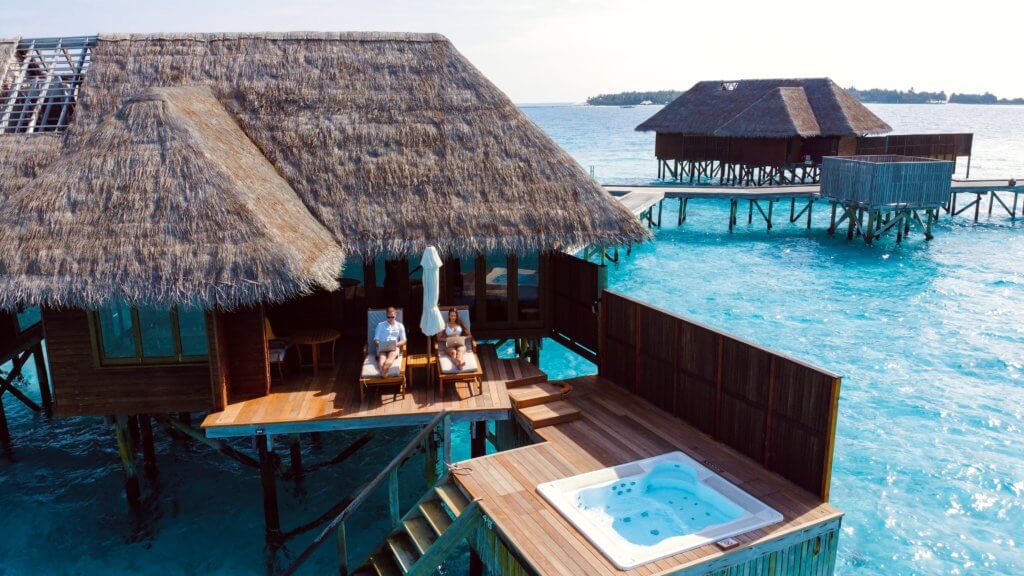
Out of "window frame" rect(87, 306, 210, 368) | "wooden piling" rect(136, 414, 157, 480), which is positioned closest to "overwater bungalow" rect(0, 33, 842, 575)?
"window frame" rect(87, 306, 210, 368)

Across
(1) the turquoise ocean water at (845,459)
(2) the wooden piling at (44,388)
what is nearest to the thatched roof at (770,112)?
(1) the turquoise ocean water at (845,459)

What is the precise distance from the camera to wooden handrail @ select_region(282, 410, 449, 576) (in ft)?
30.6

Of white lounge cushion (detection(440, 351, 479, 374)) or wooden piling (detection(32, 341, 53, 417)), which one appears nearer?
white lounge cushion (detection(440, 351, 479, 374))

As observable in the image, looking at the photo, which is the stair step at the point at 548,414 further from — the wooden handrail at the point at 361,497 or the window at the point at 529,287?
the window at the point at 529,287

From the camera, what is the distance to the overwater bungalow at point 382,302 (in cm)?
850

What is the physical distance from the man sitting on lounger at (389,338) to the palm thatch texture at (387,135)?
121cm

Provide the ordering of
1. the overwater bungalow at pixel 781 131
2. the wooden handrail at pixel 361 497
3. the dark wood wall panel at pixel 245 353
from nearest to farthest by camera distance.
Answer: the wooden handrail at pixel 361 497 < the dark wood wall panel at pixel 245 353 < the overwater bungalow at pixel 781 131

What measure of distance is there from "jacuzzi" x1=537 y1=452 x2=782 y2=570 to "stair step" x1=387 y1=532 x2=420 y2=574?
6.45ft

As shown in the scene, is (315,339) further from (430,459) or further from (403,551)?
(403,551)

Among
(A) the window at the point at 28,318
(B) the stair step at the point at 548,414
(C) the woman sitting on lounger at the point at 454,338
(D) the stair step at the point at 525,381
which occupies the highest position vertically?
(C) the woman sitting on lounger at the point at 454,338

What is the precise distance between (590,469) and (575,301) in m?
3.97

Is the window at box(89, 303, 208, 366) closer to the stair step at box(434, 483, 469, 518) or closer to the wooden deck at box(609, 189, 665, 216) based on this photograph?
the stair step at box(434, 483, 469, 518)

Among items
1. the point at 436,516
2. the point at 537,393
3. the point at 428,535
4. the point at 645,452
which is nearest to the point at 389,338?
the point at 537,393

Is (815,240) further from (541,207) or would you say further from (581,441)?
(581,441)
